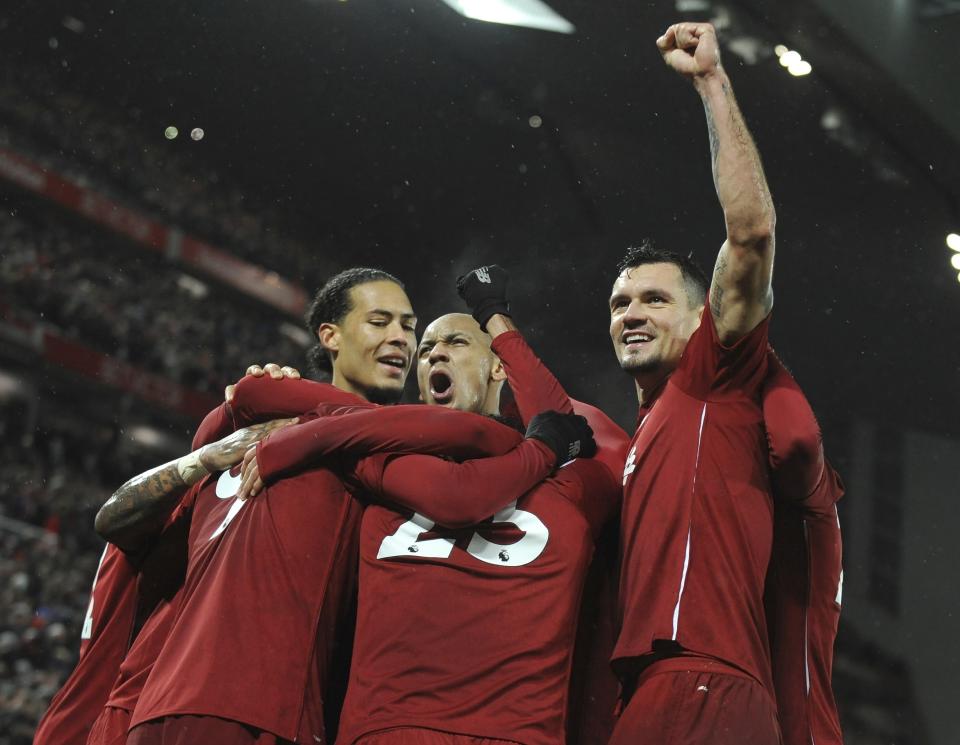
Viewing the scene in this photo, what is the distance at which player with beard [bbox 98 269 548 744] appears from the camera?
234 cm

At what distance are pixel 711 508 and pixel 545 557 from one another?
40cm

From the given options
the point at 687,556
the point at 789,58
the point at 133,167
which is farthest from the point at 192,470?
the point at 133,167

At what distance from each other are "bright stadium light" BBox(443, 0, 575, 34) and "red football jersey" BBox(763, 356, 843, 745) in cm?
865

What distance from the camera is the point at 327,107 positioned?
18.6 meters

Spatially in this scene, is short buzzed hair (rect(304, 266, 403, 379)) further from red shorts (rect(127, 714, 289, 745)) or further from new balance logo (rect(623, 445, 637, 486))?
red shorts (rect(127, 714, 289, 745))

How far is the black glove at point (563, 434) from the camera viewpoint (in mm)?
2596

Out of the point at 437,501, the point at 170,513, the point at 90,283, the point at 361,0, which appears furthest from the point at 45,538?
the point at 437,501

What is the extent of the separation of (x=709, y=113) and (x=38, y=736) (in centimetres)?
253

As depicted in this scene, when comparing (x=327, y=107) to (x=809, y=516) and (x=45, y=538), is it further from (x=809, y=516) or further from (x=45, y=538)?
(x=809, y=516)

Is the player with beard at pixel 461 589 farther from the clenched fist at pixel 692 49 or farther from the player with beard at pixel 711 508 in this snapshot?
the clenched fist at pixel 692 49

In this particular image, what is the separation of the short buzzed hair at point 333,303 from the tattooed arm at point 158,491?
67 centimetres

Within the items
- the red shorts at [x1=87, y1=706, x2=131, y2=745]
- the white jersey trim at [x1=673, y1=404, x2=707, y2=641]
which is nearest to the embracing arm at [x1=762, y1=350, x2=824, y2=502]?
the white jersey trim at [x1=673, y1=404, x2=707, y2=641]

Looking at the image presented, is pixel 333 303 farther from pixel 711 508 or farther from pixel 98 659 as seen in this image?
pixel 711 508

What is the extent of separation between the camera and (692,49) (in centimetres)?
238
